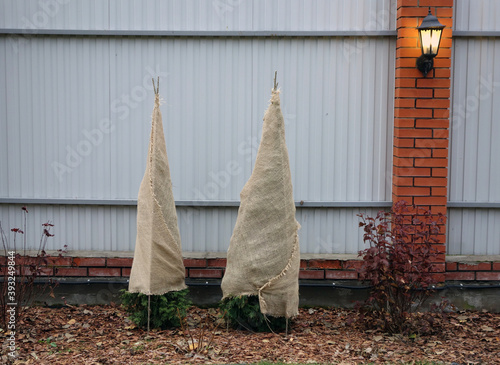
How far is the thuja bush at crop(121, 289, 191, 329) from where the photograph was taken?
522 centimetres

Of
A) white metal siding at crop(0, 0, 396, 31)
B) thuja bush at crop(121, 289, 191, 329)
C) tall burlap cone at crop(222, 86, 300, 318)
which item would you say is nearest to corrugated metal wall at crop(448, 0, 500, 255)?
white metal siding at crop(0, 0, 396, 31)

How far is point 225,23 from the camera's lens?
19.4ft

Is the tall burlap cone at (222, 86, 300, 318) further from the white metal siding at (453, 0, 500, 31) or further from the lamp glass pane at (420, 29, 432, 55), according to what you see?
the white metal siding at (453, 0, 500, 31)

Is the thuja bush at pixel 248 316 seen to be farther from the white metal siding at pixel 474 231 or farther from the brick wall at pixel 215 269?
the white metal siding at pixel 474 231

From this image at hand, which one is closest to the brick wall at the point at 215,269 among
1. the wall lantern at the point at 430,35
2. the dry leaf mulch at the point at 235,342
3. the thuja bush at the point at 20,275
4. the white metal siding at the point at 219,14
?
the thuja bush at the point at 20,275

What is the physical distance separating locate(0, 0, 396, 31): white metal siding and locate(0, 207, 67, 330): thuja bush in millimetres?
2060

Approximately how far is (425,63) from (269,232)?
89.7 inches

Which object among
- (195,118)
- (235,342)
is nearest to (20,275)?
(235,342)

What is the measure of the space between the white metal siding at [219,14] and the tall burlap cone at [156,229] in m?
1.21

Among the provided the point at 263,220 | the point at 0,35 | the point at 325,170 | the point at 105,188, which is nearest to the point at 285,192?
the point at 263,220

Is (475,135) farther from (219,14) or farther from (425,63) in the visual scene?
(219,14)

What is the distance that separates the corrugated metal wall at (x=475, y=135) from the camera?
232 inches

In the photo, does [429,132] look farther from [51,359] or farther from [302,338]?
[51,359]

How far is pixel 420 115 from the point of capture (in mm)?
5750
